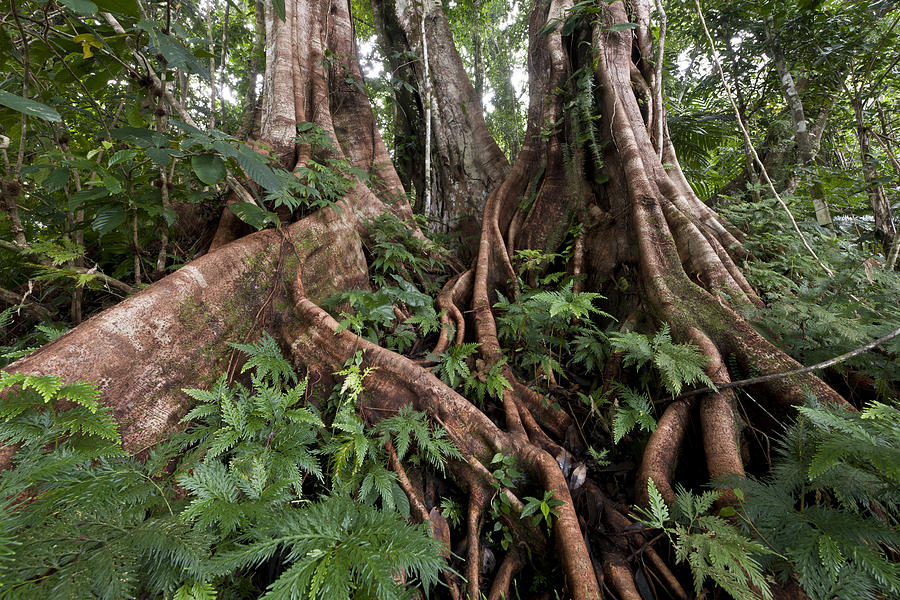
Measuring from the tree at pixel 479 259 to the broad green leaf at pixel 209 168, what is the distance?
21 millimetres

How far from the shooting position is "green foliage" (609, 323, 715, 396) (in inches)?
81.2

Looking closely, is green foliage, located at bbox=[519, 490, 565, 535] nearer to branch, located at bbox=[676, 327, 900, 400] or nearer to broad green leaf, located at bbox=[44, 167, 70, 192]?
branch, located at bbox=[676, 327, 900, 400]

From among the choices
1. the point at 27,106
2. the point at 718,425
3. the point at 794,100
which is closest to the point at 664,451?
the point at 718,425

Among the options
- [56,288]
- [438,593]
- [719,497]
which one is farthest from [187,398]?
[719,497]

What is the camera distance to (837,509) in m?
1.45

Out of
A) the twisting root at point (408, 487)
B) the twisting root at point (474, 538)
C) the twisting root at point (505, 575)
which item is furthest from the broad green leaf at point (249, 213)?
the twisting root at point (505, 575)

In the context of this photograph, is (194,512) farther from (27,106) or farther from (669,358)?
(669,358)

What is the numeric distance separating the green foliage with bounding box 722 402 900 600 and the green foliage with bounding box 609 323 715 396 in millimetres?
538

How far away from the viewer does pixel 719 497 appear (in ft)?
5.87

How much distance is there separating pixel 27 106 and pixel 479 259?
3.42 meters

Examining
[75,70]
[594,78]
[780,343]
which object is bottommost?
[780,343]

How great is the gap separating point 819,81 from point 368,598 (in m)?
8.03

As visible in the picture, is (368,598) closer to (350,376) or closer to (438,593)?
(438,593)

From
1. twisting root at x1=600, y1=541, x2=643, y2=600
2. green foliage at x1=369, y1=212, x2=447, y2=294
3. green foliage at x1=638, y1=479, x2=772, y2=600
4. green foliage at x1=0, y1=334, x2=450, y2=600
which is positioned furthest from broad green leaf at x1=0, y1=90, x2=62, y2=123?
twisting root at x1=600, y1=541, x2=643, y2=600
